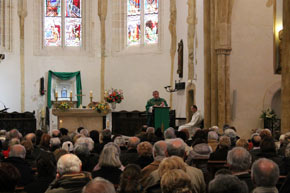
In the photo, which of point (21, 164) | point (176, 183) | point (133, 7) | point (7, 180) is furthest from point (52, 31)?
point (176, 183)

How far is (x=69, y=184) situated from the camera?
3979mm

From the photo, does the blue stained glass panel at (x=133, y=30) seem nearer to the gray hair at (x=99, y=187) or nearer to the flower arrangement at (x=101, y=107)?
the flower arrangement at (x=101, y=107)

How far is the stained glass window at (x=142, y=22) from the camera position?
2312 centimetres

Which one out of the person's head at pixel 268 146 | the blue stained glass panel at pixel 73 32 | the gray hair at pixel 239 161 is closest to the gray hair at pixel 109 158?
the gray hair at pixel 239 161

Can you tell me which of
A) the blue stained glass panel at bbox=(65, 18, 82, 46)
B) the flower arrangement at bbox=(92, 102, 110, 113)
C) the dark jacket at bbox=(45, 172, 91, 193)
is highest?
the blue stained glass panel at bbox=(65, 18, 82, 46)

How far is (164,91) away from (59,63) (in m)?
5.25

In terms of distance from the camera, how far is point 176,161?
13.5 feet

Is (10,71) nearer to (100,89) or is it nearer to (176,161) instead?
(100,89)

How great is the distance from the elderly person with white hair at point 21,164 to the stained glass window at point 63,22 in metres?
18.4

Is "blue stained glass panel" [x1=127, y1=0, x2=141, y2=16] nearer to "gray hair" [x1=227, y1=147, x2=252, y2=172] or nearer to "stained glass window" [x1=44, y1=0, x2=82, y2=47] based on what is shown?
"stained glass window" [x1=44, y1=0, x2=82, y2=47]

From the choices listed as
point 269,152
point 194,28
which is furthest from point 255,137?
point 194,28

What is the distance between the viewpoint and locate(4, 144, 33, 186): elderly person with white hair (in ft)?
17.9

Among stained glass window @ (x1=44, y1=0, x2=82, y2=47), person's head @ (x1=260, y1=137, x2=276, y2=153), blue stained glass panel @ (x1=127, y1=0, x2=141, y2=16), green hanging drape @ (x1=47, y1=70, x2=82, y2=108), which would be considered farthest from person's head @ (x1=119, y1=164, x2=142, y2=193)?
stained glass window @ (x1=44, y1=0, x2=82, y2=47)

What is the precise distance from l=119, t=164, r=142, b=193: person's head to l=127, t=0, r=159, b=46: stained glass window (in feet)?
62.7
